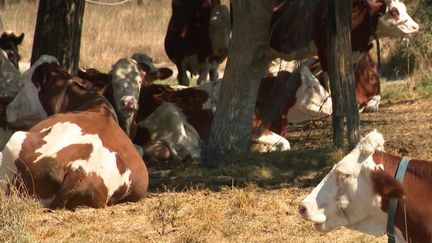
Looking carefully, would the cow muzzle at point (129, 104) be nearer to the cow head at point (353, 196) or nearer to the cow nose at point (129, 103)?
the cow nose at point (129, 103)

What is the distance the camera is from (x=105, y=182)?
995cm

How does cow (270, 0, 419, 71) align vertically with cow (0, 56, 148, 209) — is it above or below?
above

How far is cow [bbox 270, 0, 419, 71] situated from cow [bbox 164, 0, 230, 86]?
10.7 feet

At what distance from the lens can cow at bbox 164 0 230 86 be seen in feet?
59.3

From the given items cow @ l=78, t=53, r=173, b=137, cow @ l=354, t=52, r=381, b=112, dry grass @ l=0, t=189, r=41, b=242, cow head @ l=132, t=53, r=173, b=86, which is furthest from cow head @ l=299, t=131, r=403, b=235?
cow @ l=354, t=52, r=381, b=112

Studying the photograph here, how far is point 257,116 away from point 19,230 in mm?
6049

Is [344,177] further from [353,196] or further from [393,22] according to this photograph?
[393,22]

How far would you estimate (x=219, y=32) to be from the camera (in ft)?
59.3

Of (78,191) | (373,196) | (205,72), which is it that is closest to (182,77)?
(205,72)

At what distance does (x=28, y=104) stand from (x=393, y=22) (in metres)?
5.50

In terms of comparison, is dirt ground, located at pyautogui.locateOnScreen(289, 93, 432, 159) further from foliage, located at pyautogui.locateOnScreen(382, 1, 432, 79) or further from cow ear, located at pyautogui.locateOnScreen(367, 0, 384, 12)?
foliage, located at pyautogui.locateOnScreen(382, 1, 432, 79)

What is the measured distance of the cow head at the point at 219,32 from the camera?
1798cm

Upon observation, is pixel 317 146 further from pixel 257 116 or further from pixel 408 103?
pixel 408 103

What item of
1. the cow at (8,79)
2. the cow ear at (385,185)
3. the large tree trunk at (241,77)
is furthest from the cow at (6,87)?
the cow ear at (385,185)
